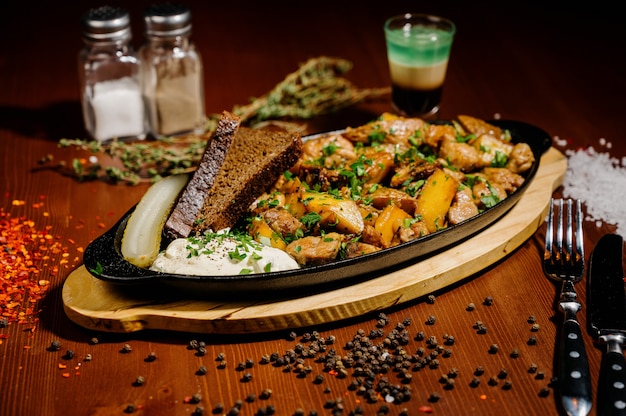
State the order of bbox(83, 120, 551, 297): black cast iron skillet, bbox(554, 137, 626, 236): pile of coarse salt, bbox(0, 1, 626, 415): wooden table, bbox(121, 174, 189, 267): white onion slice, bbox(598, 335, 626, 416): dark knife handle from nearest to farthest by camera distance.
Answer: bbox(598, 335, 626, 416): dark knife handle → bbox(0, 1, 626, 415): wooden table → bbox(83, 120, 551, 297): black cast iron skillet → bbox(121, 174, 189, 267): white onion slice → bbox(554, 137, 626, 236): pile of coarse salt

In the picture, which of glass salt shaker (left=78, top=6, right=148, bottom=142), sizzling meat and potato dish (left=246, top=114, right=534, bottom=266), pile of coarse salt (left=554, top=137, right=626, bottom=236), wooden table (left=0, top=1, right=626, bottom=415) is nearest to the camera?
wooden table (left=0, top=1, right=626, bottom=415)

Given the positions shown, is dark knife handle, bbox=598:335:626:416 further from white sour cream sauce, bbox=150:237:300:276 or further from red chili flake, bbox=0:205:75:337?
red chili flake, bbox=0:205:75:337

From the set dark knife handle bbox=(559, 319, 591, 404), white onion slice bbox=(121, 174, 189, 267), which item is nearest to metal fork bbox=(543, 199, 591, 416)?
dark knife handle bbox=(559, 319, 591, 404)

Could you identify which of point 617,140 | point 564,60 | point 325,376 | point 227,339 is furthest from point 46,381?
point 564,60

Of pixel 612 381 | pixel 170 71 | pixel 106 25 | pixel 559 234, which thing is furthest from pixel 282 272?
pixel 106 25

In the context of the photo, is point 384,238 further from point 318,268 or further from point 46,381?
point 46,381

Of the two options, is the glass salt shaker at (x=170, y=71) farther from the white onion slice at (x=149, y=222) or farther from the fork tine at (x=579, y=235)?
the fork tine at (x=579, y=235)
